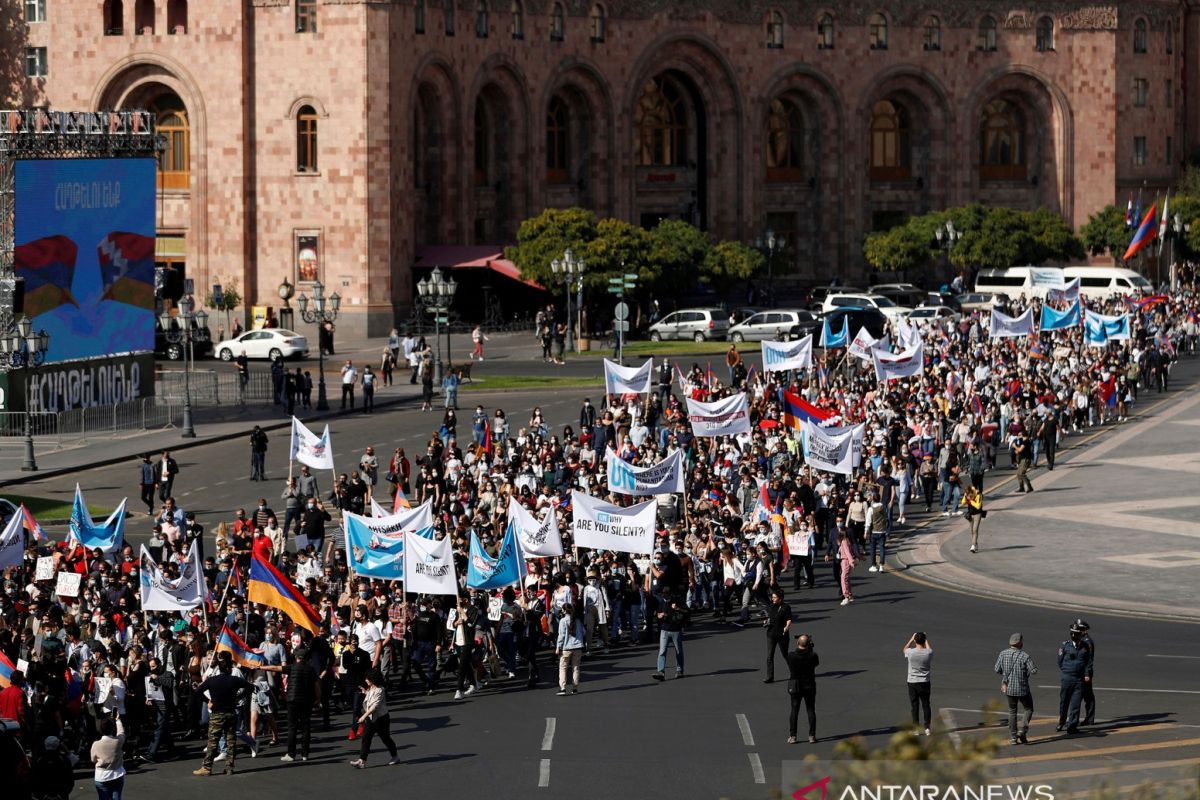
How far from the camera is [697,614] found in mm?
33469

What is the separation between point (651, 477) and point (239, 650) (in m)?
10.2

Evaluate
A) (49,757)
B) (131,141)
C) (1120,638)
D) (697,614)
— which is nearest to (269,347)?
(131,141)

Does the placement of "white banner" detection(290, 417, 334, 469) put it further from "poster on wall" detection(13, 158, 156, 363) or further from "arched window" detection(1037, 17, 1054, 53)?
"arched window" detection(1037, 17, 1054, 53)

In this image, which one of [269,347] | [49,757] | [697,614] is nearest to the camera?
[49,757]

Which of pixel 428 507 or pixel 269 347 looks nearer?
pixel 428 507

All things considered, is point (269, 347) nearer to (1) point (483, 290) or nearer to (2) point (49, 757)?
(1) point (483, 290)

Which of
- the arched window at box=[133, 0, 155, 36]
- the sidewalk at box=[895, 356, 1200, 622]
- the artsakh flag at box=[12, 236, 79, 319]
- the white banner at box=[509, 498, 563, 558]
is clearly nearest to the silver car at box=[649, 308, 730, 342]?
the arched window at box=[133, 0, 155, 36]

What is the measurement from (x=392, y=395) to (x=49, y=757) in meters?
40.5

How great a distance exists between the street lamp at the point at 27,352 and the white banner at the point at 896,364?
1899cm

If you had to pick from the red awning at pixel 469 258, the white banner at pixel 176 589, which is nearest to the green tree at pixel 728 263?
the red awning at pixel 469 258

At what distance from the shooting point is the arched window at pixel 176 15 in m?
78.6

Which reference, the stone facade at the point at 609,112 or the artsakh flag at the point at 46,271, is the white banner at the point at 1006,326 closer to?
the artsakh flag at the point at 46,271

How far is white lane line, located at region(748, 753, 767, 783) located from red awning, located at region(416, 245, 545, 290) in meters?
54.5

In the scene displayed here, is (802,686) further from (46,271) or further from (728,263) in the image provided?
(728,263)
